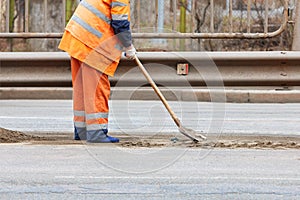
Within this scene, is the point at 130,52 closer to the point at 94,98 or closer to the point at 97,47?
the point at 97,47

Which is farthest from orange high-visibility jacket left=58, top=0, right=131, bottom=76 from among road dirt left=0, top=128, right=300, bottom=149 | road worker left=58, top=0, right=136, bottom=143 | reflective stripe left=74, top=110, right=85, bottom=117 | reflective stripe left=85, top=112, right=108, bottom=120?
road dirt left=0, top=128, right=300, bottom=149

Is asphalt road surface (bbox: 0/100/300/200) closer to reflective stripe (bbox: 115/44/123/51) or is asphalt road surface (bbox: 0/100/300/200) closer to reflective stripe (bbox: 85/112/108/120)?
reflective stripe (bbox: 85/112/108/120)

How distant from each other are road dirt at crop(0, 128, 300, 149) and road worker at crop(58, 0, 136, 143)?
0.79 feet

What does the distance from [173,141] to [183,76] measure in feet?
7.84

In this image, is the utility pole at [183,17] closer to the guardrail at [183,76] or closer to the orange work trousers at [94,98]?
the guardrail at [183,76]

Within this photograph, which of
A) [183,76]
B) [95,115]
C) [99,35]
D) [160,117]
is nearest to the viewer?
[99,35]

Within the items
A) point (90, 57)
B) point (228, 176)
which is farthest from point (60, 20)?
point (228, 176)

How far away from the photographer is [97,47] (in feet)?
24.6

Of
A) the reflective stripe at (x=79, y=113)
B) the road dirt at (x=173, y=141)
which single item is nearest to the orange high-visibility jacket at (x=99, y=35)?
the reflective stripe at (x=79, y=113)

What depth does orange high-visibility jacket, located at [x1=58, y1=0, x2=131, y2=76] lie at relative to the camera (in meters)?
7.45

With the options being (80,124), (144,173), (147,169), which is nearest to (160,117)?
(80,124)

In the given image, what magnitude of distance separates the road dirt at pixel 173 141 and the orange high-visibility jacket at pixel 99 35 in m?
0.67

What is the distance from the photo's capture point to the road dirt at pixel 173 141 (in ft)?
24.5

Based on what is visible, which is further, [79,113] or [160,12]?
[160,12]
